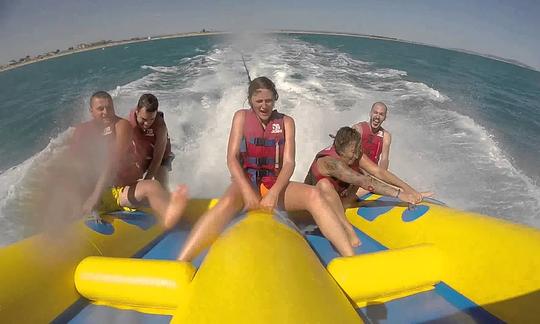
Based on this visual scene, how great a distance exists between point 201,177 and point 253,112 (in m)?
2.82

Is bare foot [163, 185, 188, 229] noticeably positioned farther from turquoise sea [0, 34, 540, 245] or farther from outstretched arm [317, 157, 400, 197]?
outstretched arm [317, 157, 400, 197]

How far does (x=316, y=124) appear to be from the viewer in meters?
6.31

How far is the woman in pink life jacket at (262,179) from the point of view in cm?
179

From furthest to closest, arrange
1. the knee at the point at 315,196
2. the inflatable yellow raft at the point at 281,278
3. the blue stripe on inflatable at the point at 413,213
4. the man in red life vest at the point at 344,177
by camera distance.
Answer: the man in red life vest at the point at 344,177, the blue stripe on inflatable at the point at 413,213, the knee at the point at 315,196, the inflatable yellow raft at the point at 281,278

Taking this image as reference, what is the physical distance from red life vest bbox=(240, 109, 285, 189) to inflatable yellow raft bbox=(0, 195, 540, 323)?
1.75ft

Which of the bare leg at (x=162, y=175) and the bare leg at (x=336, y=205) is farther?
the bare leg at (x=162, y=175)

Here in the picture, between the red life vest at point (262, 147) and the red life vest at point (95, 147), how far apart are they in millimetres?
769

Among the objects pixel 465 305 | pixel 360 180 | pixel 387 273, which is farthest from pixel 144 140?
pixel 465 305

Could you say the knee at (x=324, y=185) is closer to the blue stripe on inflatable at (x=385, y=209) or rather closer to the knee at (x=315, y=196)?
the knee at (x=315, y=196)

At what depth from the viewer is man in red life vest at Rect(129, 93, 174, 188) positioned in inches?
91.6

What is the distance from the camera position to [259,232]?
1465mm

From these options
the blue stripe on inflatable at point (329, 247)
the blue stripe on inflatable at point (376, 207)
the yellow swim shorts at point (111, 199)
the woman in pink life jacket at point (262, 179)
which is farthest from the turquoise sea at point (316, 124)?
the blue stripe on inflatable at point (376, 207)

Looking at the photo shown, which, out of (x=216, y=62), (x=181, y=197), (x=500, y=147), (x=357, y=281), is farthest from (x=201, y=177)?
(x=216, y=62)

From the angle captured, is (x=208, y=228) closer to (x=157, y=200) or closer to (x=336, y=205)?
(x=157, y=200)
